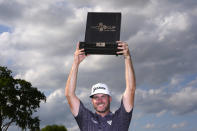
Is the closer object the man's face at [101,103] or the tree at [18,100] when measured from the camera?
the man's face at [101,103]

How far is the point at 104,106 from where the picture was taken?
5469mm

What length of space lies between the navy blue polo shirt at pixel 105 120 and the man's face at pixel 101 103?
6.0 inches

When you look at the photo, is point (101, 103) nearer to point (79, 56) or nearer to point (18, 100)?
point (79, 56)

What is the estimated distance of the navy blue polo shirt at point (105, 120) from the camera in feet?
17.9

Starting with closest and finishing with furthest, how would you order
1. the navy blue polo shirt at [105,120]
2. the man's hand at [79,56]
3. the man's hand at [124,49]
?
1. the navy blue polo shirt at [105,120]
2. the man's hand at [124,49]
3. the man's hand at [79,56]

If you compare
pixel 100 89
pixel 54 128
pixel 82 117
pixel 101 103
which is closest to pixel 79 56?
pixel 100 89

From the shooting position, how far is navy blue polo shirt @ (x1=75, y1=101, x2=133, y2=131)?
215 inches

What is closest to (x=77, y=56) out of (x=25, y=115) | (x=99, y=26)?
(x=99, y=26)

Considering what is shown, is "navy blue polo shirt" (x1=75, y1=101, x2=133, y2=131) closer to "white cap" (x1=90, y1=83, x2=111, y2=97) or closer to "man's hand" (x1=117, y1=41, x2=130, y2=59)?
"white cap" (x1=90, y1=83, x2=111, y2=97)

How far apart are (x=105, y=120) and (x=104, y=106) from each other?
236 millimetres

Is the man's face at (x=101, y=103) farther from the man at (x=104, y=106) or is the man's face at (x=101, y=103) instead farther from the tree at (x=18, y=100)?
the tree at (x=18, y=100)

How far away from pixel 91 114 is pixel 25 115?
32.3 m

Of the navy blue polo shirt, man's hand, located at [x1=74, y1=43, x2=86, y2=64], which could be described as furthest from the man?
man's hand, located at [x1=74, y1=43, x2=86, y2=64]

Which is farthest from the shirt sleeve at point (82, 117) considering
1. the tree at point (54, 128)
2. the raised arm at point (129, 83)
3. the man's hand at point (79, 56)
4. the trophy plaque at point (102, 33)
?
the tree at point (54, 128)
